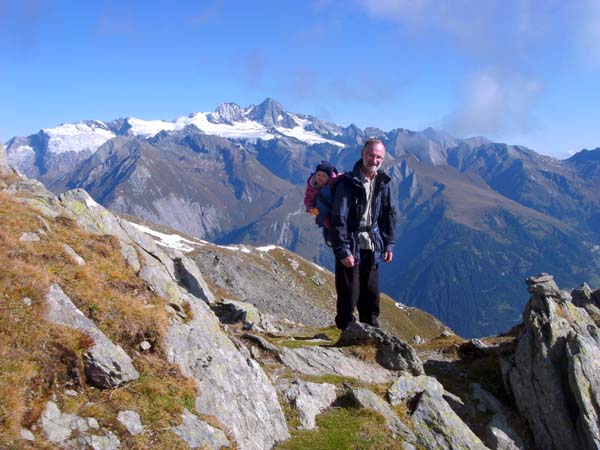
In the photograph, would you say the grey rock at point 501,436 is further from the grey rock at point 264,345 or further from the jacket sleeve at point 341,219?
the grey rock at point 264,345

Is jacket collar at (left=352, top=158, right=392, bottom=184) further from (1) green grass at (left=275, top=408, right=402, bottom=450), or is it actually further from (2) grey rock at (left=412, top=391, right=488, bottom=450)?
(1) green grass at (left=275, top=408, right=402, bottom=450)

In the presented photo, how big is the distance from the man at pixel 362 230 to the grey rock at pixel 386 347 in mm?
478

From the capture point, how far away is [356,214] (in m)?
15.9

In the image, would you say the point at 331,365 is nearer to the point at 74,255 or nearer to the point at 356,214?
the point at 356,214

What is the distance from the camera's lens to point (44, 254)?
13.0 meters

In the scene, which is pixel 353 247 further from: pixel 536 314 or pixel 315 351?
pixel 536 314

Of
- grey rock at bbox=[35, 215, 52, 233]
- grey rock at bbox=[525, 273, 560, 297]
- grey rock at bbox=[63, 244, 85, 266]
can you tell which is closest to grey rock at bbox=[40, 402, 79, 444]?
grey rock at bbox=[63, 244, 85, 266]

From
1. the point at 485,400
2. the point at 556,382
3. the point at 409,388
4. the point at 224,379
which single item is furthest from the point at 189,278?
the point at 556,382

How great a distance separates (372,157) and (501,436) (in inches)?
385

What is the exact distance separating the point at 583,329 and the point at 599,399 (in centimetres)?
546

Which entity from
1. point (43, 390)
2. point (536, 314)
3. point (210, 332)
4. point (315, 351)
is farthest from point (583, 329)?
point (43, 390)

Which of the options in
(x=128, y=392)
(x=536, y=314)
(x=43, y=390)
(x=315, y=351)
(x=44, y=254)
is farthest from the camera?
(x=536, y=314)

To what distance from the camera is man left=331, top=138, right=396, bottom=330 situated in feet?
50.9

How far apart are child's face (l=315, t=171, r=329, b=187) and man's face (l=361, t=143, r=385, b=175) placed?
140 centimetres
